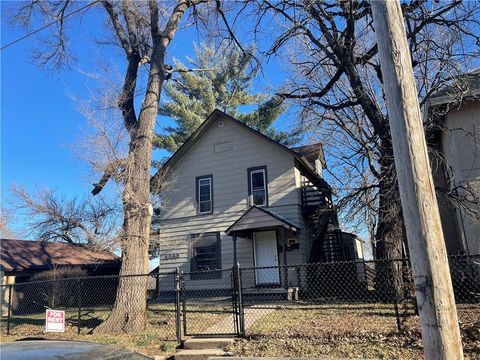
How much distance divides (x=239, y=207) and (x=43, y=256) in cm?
1152

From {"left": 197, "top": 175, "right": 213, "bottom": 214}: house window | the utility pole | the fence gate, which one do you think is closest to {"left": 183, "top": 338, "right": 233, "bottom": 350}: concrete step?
the fence gate

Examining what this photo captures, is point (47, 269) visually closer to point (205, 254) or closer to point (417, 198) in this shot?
point (205, 254)

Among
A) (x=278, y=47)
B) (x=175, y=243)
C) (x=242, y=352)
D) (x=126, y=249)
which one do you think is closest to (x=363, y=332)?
(x=242, y=352)

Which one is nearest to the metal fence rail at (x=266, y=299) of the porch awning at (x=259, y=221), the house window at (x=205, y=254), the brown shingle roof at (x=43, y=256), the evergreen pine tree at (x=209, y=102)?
the house window at (x=205, y=254)

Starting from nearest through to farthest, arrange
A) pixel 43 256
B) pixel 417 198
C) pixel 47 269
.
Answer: pixel 417 198 < pixel 47 269 < pixel 43 256

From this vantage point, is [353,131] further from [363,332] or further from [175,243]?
[363,332]

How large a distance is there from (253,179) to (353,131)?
17.6 feet

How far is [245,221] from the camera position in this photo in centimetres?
1638

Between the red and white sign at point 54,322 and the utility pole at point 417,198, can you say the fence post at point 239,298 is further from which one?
the utility pole at point 417,198

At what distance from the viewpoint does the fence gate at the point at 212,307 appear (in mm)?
8367

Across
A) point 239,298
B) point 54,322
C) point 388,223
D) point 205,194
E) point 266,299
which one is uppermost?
point 205,194

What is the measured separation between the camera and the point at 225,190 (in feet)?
61.5

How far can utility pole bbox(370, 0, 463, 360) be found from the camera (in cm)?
311

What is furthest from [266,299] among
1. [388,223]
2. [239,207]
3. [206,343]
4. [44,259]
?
[44,259]
